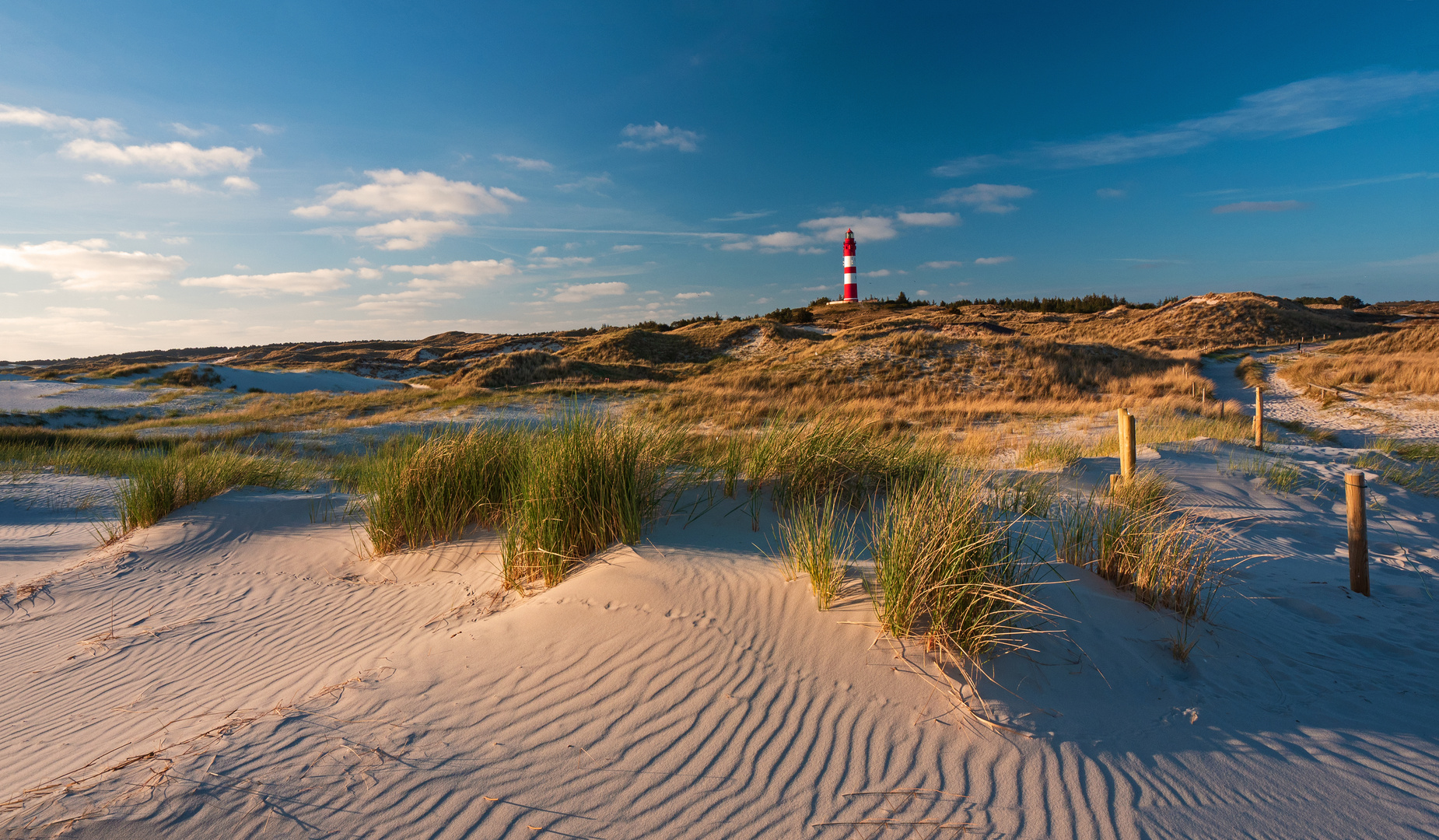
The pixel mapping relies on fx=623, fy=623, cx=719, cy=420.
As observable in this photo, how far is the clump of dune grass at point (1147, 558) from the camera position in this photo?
3.84m

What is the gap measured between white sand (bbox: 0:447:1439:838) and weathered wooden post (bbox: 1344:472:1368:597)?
0.20 m

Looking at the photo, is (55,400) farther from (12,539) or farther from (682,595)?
(682,595)

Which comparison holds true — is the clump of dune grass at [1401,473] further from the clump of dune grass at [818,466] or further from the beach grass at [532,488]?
the beach grass at [532,488]

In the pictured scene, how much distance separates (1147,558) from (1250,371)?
28.8 m

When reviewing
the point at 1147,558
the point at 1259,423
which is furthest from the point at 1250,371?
the point at 1147,558

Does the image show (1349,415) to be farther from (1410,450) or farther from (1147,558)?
(1147,558)

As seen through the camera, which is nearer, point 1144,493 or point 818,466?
point 818,466

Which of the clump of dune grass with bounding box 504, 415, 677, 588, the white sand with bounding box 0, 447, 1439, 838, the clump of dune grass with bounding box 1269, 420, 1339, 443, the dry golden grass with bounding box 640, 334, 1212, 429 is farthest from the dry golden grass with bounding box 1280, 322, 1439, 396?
the clump of dune grass with bounding box 504, 415, 677, 588

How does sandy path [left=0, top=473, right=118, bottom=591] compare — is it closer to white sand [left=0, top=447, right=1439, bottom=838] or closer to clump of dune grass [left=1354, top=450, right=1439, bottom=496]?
white sand [left=0, top=447, right=1439, bottom=838]

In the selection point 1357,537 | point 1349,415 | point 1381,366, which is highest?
point 1381,366

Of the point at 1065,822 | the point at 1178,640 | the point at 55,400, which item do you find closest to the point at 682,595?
the point at 1065,822

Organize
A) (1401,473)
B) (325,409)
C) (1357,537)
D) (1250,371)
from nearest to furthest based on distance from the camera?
1. (1357,537)
2. (1401,473)
3. (325,409)
4. (1250,371)

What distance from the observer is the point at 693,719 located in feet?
8.79

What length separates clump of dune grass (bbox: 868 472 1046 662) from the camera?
2.97 metres
